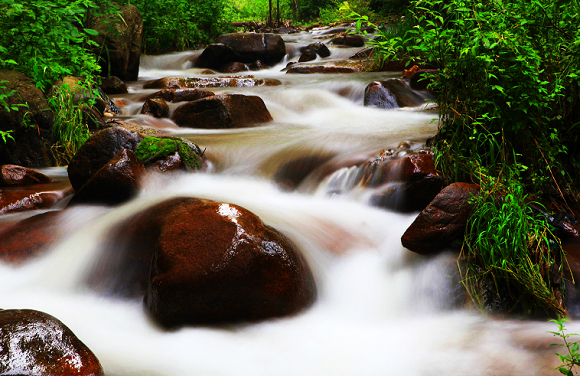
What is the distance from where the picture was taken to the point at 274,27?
25953mm

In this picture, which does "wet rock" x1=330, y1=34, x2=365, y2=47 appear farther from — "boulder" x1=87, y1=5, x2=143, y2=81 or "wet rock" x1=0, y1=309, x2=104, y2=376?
"wet rock" x1=0, y1=309, x2=104, y2=376

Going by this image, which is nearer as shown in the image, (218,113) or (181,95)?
(218,113)

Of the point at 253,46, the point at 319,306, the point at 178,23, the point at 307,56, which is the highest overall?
the point at 178,23

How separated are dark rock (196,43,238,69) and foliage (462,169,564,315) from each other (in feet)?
37.7

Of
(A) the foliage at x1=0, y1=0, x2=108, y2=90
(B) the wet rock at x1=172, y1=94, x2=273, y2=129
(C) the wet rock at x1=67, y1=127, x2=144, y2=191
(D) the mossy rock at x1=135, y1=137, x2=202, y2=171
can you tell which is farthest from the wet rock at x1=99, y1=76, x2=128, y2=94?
(C) the wet rock at x1=67, y1=127, x2=144, y2=191

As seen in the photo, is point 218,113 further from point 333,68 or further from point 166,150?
point 333,68

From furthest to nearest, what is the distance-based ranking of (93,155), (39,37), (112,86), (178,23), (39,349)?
1. (178,23)
2. (112,86)
3. (39,37)
4. (93,155)
5. (39,349)

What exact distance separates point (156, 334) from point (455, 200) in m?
2.16

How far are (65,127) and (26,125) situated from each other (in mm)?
407

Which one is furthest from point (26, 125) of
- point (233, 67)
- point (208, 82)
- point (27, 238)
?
point (233, 67)

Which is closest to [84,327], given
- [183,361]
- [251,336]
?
[183,361]

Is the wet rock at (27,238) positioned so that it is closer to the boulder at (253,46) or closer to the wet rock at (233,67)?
the wet rock at (233,67)

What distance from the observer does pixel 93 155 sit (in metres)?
4.19

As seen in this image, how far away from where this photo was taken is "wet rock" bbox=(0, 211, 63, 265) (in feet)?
10.8
